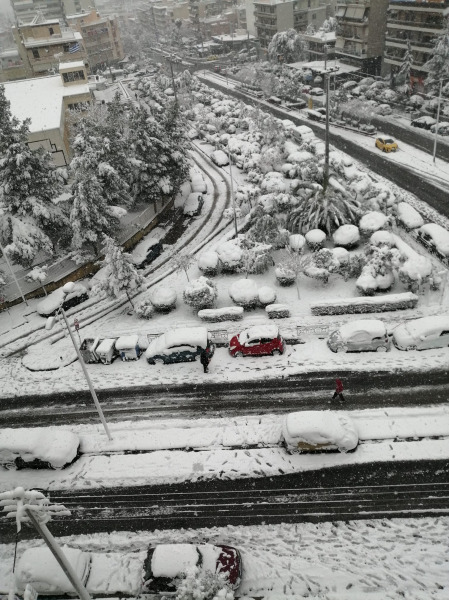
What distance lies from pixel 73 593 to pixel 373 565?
9.24m

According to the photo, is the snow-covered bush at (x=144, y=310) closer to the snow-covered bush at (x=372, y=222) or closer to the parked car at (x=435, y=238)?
the snow-covered bush at (x=372, y=222)

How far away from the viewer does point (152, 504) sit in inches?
645

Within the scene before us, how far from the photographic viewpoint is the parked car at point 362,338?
21.5 meters

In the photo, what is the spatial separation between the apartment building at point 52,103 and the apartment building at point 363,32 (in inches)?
1619

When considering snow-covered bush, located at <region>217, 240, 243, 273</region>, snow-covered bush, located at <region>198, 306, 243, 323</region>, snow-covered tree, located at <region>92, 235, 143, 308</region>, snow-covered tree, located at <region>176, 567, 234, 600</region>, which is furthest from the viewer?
snow-covered bush, located at <region>217, 240, 243, 273</region>

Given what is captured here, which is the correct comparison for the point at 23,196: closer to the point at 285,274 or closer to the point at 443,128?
the point at 285,274

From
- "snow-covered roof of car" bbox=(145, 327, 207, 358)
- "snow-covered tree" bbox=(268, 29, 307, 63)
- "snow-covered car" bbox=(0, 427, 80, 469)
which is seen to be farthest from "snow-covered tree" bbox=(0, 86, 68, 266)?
"snow-covered tree" bbox=(268, 29, 307, 63)

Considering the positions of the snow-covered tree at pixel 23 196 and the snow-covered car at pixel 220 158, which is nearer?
the snow-covered tree at pixel 23 196

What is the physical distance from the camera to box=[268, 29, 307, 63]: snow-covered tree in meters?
77.6

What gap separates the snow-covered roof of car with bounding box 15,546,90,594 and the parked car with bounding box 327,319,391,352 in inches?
576

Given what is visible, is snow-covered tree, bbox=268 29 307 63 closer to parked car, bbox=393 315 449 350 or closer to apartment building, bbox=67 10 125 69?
apartment building, bbox=67 10 125 69

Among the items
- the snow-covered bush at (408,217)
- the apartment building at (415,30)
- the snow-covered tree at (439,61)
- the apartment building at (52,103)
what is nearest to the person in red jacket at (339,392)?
the snow-covered bush at (408,217)

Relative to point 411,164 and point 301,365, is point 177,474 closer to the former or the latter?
point 301,365

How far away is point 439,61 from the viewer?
2031 inches
